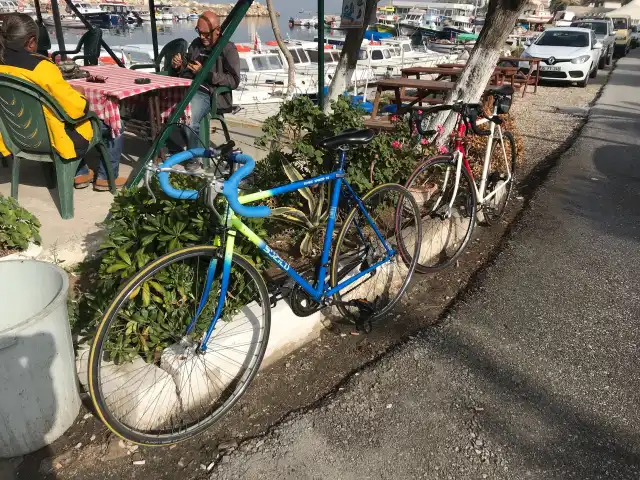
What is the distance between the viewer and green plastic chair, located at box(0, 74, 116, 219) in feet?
11.7

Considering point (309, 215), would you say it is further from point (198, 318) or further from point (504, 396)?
point (504, 396)

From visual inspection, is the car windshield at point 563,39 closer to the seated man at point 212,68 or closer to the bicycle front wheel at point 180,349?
the seated man at point 212,68

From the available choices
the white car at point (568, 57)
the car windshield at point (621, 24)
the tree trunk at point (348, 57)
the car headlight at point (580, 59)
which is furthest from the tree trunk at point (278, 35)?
the car windshield at point (621, 24)

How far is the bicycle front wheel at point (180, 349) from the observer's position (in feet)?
7.79

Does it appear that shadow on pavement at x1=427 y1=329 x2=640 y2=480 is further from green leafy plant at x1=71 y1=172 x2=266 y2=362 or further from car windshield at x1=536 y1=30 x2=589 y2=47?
car windshield at x1=536 y1=30 x2=589 y2=47

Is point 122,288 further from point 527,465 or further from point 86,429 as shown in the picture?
point 527,465


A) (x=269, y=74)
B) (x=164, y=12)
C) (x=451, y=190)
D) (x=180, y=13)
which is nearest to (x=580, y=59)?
(x=269, y=74)

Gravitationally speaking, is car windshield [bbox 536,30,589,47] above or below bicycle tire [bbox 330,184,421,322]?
above

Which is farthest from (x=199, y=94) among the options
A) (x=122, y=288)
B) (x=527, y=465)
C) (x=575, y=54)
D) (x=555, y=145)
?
(x=575, y=54)

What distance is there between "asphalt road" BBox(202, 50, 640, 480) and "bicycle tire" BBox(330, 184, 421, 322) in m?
0.40

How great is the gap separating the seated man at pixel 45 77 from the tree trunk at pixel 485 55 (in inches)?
138

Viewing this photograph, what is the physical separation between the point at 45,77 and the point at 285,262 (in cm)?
230

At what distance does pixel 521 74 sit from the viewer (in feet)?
49.6

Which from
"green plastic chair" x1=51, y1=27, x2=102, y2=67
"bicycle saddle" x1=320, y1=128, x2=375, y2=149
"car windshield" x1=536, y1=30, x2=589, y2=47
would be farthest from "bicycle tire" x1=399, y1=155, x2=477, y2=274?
"car windshield" x1=536, y1=30, x2=589, y2=47
